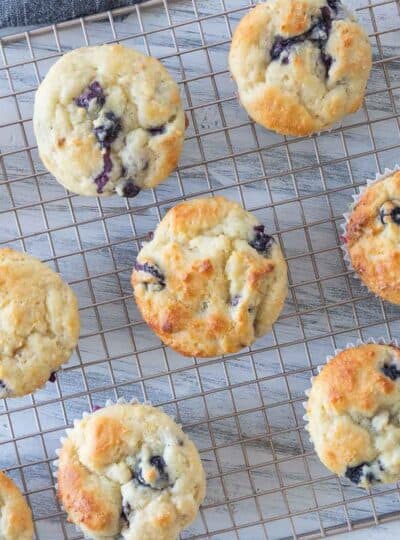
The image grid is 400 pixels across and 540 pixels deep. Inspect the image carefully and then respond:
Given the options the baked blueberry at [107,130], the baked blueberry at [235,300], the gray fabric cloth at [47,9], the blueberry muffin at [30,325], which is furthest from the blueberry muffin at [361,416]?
the gray fabric cloth at [47,9]

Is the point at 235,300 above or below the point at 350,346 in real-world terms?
above

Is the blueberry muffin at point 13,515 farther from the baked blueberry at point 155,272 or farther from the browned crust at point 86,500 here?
the baked blueberry at point 155,272

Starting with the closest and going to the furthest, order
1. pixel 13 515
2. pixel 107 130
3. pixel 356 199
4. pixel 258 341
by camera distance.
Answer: pixel 107 130
pixel 13 515
pixel 356 199
pixel 258 341

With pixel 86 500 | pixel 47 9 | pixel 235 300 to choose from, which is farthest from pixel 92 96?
pixel 86 500

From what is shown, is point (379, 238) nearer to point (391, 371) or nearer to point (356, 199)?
point (356, 199)

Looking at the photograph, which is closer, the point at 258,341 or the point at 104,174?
the point at 104,174

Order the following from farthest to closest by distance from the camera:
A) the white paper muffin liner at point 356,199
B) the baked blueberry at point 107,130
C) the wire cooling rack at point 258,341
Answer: the wire cooling rack at point 258,341, the white paper muffin liner at point 356,199, the baked blueberry at point 107,130

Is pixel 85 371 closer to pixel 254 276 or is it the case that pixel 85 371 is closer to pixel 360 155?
pixel 254 276
